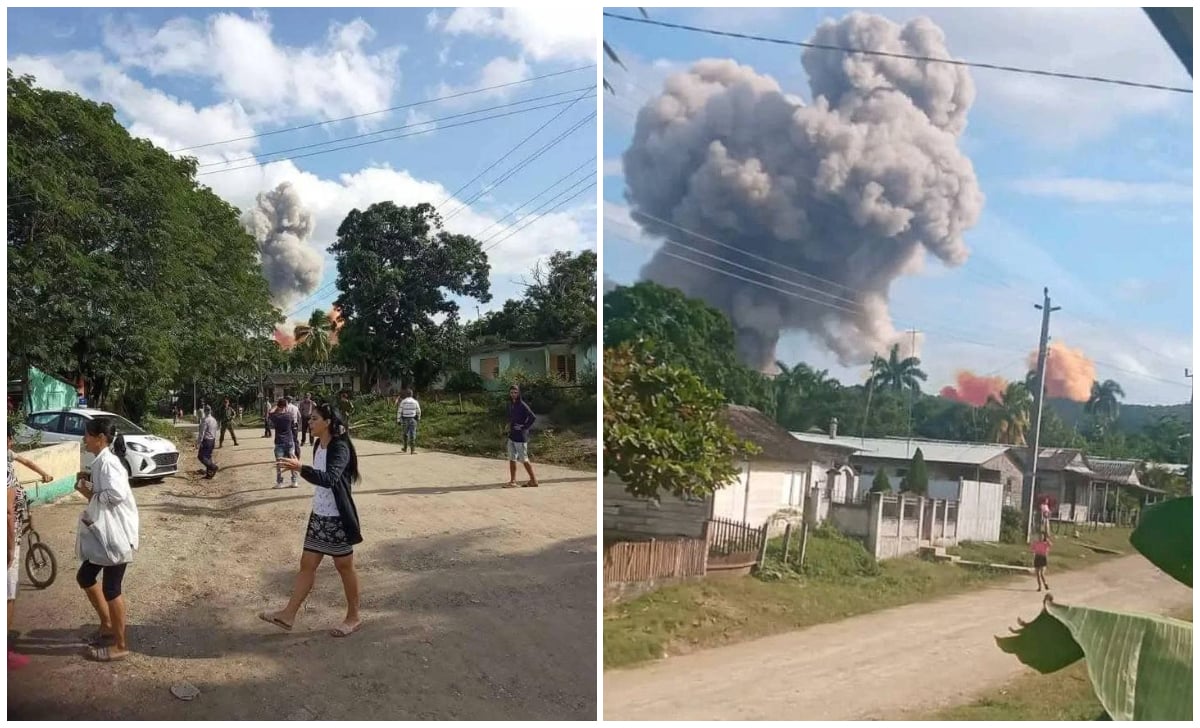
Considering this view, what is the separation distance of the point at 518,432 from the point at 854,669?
80.6 inches

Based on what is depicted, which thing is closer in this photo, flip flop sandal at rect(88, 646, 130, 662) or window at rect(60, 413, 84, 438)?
flip flop sandal at rect(88, 646, 130, 662)

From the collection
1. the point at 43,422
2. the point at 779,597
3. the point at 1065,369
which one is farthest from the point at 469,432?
the point at 1065,369

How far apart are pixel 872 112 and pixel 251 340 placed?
3305 mm

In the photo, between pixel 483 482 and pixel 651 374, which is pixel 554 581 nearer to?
pixel 483 482

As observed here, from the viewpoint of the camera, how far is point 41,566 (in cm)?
395

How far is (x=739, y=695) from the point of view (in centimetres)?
382

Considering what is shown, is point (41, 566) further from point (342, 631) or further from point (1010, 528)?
point (1010, 528)

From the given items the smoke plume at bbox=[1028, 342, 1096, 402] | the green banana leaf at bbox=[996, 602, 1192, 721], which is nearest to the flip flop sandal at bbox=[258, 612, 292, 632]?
the green banana leaf at bbox=[996, 602, 1192, 721]

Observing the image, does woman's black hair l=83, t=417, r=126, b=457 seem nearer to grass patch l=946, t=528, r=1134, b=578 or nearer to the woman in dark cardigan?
the woman in dark cardigan

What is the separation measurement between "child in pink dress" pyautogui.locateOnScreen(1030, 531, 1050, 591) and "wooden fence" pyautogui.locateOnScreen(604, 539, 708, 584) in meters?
1.58

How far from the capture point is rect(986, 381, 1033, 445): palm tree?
402 centimetres

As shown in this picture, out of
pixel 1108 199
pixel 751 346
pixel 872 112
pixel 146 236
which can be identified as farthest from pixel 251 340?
pixel 1108 199

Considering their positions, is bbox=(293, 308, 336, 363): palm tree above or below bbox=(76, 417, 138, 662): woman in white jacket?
above

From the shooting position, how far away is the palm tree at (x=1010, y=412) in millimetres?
4016
